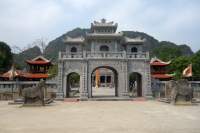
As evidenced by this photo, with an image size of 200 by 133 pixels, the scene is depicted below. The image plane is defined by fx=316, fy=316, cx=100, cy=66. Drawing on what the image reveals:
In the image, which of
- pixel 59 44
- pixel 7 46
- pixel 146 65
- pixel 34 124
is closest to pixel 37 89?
pixel 34 124

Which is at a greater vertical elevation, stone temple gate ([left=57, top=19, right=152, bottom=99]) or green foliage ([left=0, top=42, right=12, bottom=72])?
green foliage ([left=0, top=42, right=12, bottom=72])

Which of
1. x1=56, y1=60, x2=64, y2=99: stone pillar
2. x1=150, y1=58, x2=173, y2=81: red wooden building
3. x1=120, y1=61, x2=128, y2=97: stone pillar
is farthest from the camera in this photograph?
x1=150, y1=58, x2=173, y2=81: red wooden building

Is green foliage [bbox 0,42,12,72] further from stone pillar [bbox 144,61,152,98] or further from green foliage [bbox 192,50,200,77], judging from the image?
green foliage [bbox 192,50,200,77]

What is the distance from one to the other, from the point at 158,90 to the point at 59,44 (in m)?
128

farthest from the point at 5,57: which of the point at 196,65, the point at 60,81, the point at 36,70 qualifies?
the point at 196,65

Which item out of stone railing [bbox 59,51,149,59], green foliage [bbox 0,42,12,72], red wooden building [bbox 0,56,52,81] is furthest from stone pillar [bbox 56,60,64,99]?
green foliage [bbox 0,42,12,72]

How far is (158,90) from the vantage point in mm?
41656

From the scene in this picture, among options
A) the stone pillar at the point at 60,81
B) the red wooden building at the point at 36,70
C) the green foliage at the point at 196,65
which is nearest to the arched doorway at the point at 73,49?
the stone pillar at the point at 60,81

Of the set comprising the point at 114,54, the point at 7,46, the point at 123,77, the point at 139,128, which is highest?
the point at 7,46

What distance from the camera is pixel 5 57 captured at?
65.9m

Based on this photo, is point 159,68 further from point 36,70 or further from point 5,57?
point 5,57

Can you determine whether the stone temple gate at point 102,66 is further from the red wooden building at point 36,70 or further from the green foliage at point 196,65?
the green foliage at point 196,65

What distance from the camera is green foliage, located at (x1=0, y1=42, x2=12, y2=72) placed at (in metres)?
63.5

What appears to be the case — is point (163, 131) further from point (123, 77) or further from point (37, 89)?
point (123, 77)
